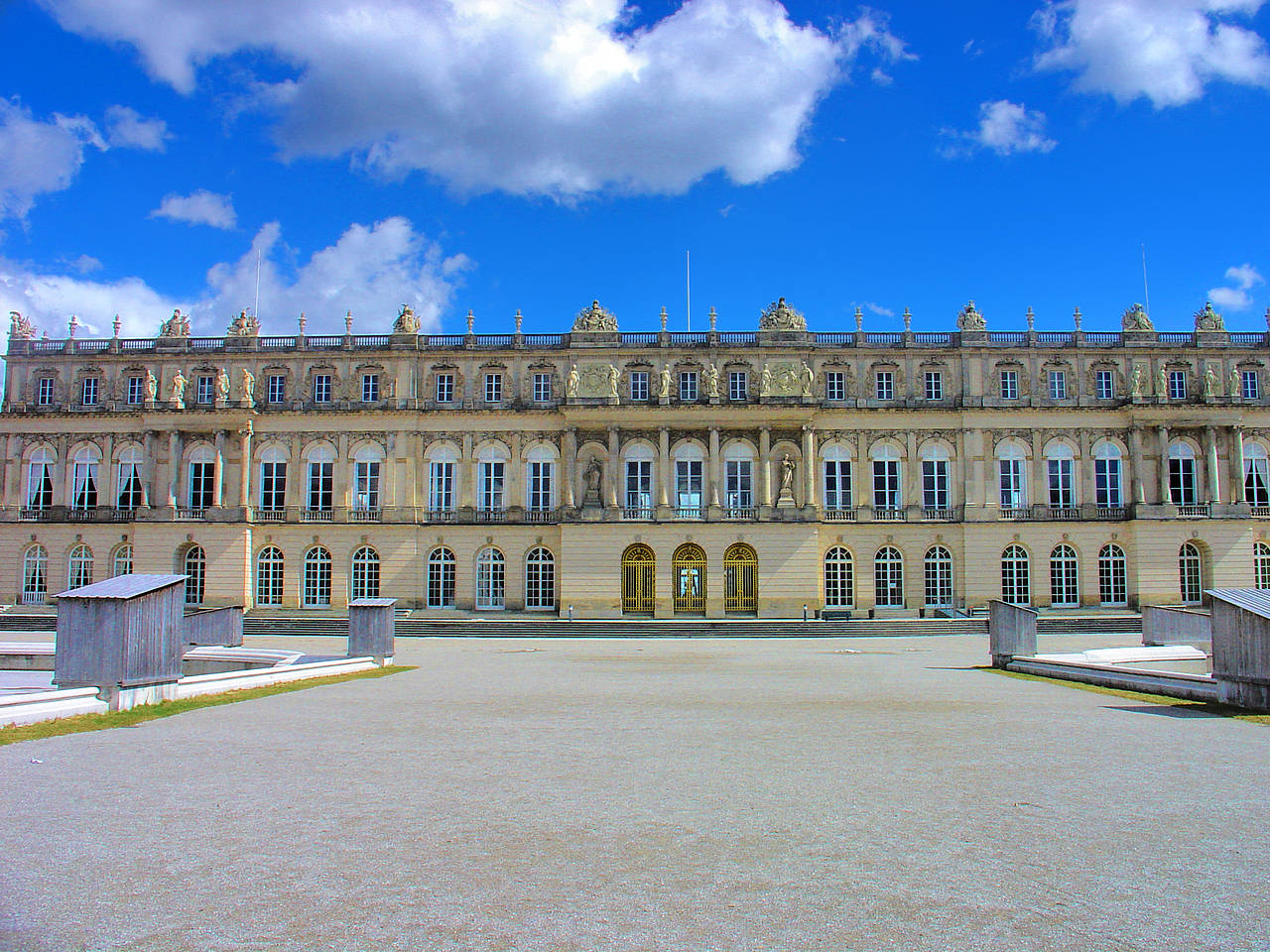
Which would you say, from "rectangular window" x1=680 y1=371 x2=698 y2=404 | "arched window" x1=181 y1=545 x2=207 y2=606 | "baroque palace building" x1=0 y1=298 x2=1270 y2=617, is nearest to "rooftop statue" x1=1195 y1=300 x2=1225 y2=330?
"baroque palace building" x1=0 y1=298 x2=1270 y2=617

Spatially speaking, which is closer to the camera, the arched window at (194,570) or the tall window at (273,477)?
the arched window at (194,570)

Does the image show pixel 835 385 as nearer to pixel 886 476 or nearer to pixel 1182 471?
pixel 886 476

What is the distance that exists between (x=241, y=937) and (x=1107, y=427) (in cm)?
5348

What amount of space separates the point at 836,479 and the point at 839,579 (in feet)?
17.1

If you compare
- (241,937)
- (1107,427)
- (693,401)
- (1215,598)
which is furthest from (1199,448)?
(241,937)

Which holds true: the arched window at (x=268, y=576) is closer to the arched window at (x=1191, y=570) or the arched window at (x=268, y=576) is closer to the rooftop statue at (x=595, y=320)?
the rooftop statue at (x=595, y=320)

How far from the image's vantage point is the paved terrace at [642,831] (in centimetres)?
639

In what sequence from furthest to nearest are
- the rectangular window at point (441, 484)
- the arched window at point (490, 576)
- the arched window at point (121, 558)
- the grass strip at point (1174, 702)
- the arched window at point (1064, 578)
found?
the rectangular window at point (441, 484) → the arched window at point (121, 558) → the arched window at point (490, 576) → the arched window at point (1064, 578) → the grass strip at point (1174, 702)

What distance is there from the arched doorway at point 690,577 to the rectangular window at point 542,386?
10.9 meters

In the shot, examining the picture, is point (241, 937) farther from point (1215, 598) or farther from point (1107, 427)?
point (1107, 427)

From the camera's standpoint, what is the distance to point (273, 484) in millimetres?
53312

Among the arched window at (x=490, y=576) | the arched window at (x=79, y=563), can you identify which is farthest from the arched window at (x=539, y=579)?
the arched window at (x=79, y=563)

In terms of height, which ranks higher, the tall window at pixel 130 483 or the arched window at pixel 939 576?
the tall window at pixel 130 483

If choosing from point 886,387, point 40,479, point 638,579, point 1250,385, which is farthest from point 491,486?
point 1250,385
